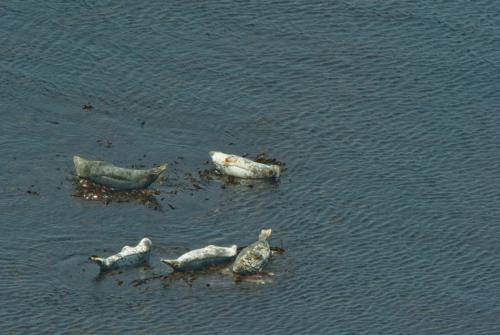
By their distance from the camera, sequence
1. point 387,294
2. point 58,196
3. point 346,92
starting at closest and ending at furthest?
point 387,294 → point 58,196 → point 346,92

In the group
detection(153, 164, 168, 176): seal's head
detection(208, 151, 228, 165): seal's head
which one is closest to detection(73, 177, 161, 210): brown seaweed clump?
detection(153, 164, 168, 176): seal's head

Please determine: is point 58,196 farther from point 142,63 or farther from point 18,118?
point 142,63

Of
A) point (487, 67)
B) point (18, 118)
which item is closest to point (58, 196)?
point (18, 118)

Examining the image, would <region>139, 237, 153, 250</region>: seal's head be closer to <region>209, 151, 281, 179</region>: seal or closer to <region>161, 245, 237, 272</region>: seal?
<region>161, 245, 237, 272</region>: seal

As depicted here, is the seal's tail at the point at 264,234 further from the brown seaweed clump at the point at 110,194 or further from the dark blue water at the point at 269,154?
the brown seaweed clump at the point at 110,194

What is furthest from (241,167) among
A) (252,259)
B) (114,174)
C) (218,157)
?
(252,259)

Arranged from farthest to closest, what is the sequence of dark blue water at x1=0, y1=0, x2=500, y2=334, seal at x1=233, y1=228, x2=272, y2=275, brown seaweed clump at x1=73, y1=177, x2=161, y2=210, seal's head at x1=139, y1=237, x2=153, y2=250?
brown seaweed clump at x1=73, y1=177, x2=161, y2=210, seal's head at x1=139, y1=237, x2=153, y2=250, seal at x1=233, y1=228, x2=272, y2=275, dark blue water at x1=0, y1=0, x2=500, y2=334
